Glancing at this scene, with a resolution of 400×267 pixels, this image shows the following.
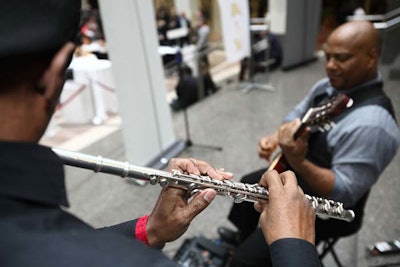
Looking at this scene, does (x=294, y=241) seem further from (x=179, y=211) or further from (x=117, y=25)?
(x=117, y=25)

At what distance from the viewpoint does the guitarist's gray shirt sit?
1.16 m

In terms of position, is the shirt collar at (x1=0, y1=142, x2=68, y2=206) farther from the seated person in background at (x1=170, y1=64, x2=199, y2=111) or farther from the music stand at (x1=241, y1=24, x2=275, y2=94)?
the music stand at (x1=241, y1=24, x2=275, y2=94)

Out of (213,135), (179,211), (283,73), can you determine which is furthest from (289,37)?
(179,211)

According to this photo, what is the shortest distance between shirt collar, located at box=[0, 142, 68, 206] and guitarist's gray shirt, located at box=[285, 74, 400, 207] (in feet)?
3.03

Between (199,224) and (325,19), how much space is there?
19.4 ft

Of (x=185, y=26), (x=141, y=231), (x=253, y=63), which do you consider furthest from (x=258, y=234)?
(x=185, y=26)

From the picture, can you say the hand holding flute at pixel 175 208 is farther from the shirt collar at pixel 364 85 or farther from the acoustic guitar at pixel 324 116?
the shirt collar at pixel 364 85

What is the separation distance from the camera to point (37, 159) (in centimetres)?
47

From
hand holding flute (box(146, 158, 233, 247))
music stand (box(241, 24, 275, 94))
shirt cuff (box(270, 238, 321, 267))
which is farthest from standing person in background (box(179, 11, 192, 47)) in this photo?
shirt cuff (box(270, 238, 321, 267))

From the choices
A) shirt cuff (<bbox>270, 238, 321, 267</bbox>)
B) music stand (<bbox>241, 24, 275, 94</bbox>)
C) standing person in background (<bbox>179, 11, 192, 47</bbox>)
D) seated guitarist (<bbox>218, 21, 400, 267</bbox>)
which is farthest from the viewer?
standing person in background (<bbox>179, 11, 192, 47</bbox>)

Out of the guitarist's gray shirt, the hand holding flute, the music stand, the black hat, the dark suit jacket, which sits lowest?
the music stand

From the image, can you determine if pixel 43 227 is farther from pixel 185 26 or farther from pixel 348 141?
pixel 185 26

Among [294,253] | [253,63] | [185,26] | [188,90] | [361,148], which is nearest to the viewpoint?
[294,253]

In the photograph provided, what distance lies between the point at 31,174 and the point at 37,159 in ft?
0.07
